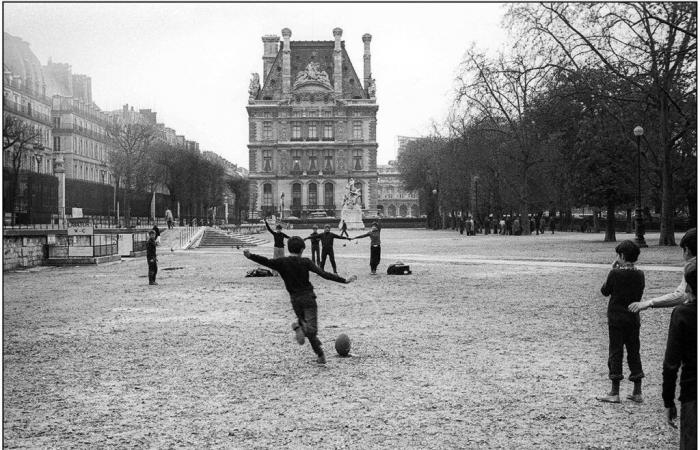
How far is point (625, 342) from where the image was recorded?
22.7 ft

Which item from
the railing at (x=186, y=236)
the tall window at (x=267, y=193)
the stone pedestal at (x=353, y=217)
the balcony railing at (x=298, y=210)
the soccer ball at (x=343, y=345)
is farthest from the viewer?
the tall window at (x=267, y=193)

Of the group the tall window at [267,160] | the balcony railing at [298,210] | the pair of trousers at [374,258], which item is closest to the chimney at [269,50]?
the tall window at [267,160]

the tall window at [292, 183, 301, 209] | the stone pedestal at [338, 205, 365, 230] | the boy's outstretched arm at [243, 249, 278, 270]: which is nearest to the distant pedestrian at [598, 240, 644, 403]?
the boy's outstretched arm at [243, 249, 278, 270]

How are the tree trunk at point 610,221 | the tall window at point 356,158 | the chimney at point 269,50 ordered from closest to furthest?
the tree trunk at point 610,221
the tall window at point 356,158
the chimney at point 269,50

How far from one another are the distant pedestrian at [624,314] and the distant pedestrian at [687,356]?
1483mm

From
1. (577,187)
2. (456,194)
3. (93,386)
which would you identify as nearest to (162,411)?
(93,386)

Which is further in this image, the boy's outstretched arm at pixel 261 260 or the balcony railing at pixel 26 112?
the balcony railing at pixel 26 112

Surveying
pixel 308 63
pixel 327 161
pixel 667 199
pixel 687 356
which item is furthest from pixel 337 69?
pixel 687 356

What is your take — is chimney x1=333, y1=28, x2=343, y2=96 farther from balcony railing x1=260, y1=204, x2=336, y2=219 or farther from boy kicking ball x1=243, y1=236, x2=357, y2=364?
boy kicking ball x1=243, y1=236, x2=357, y2=364

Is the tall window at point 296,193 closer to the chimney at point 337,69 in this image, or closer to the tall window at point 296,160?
the tall window at point 296,160

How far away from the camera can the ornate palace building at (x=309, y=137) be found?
112m

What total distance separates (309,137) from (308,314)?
105025 millimetres

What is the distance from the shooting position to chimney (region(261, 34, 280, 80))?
389 ft

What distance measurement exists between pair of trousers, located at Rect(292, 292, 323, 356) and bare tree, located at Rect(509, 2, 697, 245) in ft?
60.3
